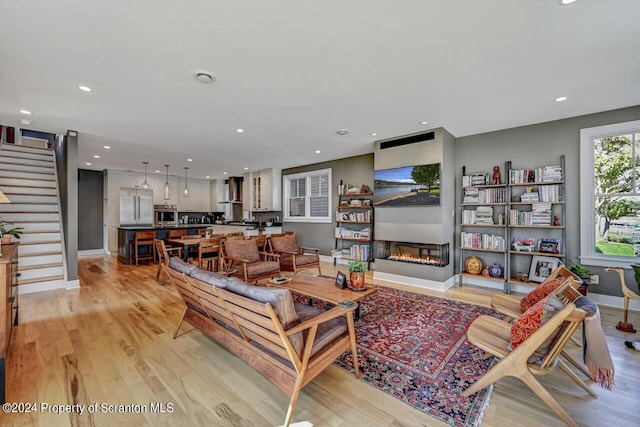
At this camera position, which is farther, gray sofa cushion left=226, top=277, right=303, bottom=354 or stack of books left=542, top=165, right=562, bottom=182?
stack of books left=542, top=165, right=562, bottom=182

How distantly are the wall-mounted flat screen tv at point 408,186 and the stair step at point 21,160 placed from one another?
7568mm

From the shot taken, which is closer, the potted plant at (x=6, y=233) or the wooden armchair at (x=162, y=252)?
the potted plant at (x=6, y=233)

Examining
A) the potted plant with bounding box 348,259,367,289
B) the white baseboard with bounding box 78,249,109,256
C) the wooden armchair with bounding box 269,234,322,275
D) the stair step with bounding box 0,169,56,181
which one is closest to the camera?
the potted plant with bounding box 348,259,367,289

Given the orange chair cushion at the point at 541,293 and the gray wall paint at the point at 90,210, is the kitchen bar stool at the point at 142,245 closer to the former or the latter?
the gray wall paint at the point at 90,210

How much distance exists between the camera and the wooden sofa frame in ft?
5.24

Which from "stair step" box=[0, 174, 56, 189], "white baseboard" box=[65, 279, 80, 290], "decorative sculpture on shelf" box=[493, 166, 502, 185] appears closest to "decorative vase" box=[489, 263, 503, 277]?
"decorative sculpture on shelf" box=[493, 166, 502, 185]

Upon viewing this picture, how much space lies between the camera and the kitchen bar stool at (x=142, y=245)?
257 inches

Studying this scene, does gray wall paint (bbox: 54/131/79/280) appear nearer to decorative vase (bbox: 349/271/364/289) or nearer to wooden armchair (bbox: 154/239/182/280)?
wooden armchair (bbox: 154/239/182/280)

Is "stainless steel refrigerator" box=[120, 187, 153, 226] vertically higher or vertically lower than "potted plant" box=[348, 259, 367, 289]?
higher

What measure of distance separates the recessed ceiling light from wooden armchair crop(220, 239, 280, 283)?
245cm

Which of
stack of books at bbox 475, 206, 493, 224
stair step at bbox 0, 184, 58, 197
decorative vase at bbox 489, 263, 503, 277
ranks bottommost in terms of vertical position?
decorative vase at bbox 489, 263, 503, 277

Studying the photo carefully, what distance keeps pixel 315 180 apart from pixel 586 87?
5509mm

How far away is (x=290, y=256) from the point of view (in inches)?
194

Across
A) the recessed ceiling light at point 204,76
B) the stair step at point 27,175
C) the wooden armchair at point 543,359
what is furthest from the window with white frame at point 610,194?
the stair step at point 27,175
